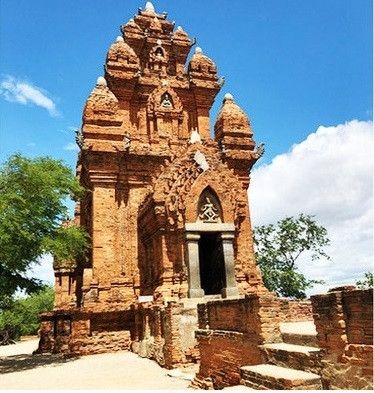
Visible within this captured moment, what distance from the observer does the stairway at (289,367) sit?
480cm

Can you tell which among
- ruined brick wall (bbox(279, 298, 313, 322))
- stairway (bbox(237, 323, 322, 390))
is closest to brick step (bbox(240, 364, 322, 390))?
stairway (bbox(237, 323, 322, 390))

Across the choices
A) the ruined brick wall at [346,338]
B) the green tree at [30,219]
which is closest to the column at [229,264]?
the green tree at [30,219]

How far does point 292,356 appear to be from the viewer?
17.9 ft

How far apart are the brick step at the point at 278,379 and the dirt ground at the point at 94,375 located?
2.99m

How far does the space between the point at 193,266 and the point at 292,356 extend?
6594 millimetres

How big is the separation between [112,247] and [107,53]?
965 cm

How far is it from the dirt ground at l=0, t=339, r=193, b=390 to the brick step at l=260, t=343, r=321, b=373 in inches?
110

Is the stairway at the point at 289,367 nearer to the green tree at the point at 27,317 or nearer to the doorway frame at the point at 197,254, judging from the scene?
the doorway frame at the point at 197,254

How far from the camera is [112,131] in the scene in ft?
52.0

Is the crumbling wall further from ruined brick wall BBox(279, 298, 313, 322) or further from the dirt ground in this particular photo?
ruined brick wall BBox(279, 298, 313, 322)

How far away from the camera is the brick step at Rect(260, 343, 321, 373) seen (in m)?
5.13

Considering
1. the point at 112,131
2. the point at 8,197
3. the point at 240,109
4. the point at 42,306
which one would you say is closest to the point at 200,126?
the point at 240,109

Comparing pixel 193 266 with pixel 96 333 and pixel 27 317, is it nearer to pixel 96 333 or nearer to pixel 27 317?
pixel 96 333

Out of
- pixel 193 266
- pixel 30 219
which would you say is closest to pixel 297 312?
pixel 193 266
